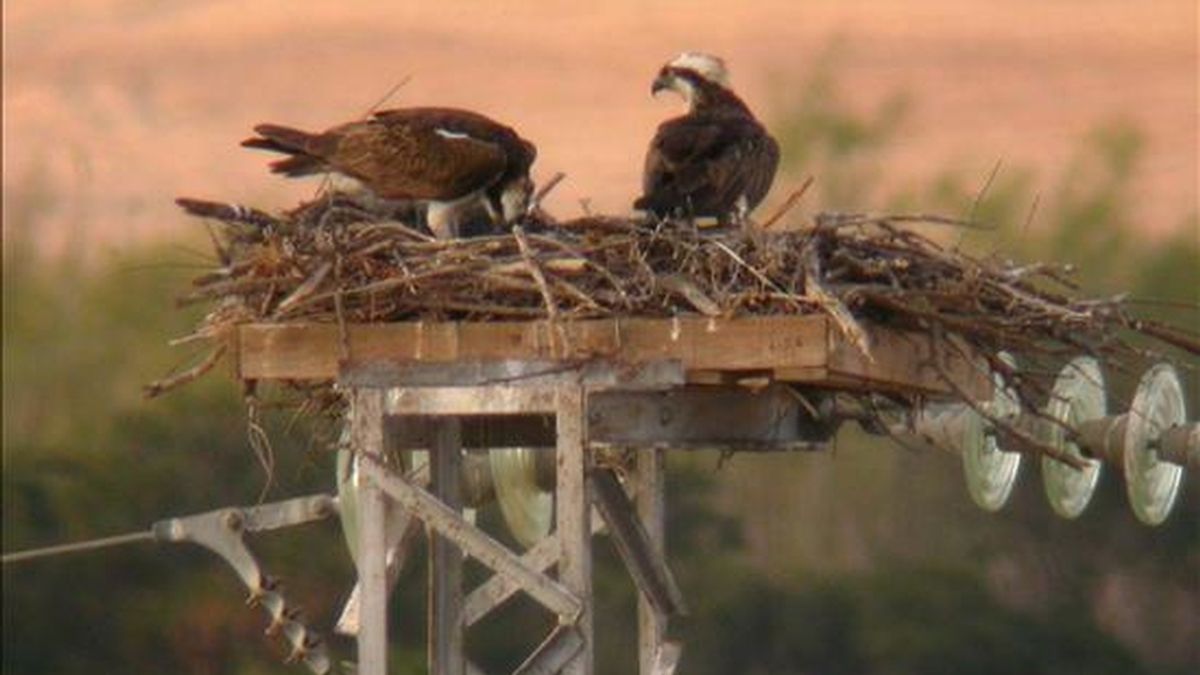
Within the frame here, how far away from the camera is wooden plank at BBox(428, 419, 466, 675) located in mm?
11898

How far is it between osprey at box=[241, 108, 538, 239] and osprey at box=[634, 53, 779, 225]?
1.43 ft

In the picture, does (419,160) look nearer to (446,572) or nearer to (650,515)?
(650,515)

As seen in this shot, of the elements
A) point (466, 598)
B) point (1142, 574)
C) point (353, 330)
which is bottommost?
point (1142, 574)

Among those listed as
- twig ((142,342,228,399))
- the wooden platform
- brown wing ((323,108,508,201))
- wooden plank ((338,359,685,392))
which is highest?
brown wing ((323,108,508,201))

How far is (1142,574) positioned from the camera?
3481cm

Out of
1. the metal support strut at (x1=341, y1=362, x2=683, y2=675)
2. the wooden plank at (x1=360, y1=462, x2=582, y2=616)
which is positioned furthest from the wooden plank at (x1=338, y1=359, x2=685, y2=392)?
the wooden plank at (x1=360, y1=462, x2=582, y2=616)

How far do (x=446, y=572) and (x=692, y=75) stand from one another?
3015 millimetres

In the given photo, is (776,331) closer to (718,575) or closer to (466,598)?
(466,598)

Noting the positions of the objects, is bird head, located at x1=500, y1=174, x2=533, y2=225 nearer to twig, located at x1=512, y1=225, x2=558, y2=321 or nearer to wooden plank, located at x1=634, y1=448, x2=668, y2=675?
wooden plank, located at x1=634, y1=448, x2=668, y2=675

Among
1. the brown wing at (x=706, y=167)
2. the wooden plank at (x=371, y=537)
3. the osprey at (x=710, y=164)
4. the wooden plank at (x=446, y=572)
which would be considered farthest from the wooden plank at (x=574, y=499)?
the brown wing at (x=706, y=167)

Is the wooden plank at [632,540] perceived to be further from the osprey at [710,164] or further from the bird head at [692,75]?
the bird head at [692,75]

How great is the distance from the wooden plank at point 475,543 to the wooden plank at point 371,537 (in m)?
0.05

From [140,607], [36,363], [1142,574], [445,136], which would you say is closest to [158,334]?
[36,363]

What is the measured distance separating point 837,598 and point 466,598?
20.0 metres
